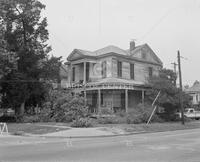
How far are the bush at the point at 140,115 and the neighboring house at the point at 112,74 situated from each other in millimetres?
3857

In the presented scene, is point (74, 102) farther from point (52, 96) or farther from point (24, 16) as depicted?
point (24, 16)

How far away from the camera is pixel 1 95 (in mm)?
32406

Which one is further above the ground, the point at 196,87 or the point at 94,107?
the point at 196,87

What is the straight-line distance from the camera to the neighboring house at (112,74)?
117 ft

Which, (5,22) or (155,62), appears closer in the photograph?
(5,22)

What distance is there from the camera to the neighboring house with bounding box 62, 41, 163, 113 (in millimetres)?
35688

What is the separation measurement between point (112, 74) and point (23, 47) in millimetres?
12302

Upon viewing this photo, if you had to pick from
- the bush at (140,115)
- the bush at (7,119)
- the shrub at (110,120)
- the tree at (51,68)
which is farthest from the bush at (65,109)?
the bush at (140,115)

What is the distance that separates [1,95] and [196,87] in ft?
161

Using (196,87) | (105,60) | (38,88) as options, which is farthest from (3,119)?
(196,87)

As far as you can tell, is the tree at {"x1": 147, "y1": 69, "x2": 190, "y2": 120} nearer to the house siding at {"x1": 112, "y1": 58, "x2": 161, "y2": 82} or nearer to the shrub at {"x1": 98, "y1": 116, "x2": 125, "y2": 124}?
the house siding at {"x1": 112, "y1": 58, "x2": 161, "y2": 82}

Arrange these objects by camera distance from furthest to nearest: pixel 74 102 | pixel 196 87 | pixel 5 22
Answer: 1. pixel 196 87
2. pixel 5 22
3. pixel 74 102

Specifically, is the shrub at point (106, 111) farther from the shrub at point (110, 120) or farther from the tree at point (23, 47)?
the tree at point (23, 47)

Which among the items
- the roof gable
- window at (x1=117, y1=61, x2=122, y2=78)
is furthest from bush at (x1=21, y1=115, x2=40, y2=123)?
the roof gable
